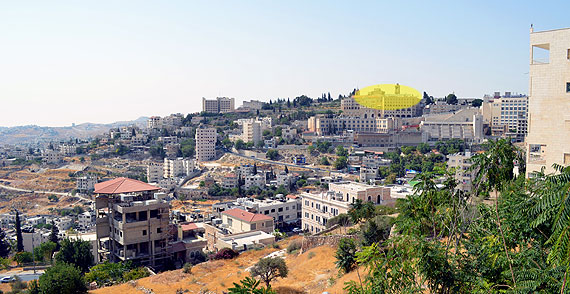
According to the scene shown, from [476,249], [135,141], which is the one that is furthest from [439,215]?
[135,141]

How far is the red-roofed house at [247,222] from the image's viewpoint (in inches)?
948

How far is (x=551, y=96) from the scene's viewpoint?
859 cm

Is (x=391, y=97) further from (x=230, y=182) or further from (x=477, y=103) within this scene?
(x=230, y=182)

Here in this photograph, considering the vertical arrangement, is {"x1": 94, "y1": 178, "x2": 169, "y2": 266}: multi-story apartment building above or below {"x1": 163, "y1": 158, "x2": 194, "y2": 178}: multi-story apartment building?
above

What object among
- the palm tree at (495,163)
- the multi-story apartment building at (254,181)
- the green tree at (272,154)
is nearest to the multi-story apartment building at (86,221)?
the multi-story apartment building at (254,181)

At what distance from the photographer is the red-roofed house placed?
24078mm

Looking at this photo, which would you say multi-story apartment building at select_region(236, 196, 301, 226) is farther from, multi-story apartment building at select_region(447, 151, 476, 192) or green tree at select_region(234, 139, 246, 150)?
green tree at select_region(234, 139, 246, 150)

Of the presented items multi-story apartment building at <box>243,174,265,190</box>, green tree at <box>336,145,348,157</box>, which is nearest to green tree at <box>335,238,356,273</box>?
multi-story apartment building at <box>243,174,265,190</box>

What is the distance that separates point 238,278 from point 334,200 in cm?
1217

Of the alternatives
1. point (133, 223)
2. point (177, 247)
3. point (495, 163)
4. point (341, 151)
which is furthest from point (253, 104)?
point (495, 163)

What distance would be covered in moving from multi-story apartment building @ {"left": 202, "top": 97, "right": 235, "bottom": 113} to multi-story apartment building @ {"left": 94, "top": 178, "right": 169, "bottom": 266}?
258ft

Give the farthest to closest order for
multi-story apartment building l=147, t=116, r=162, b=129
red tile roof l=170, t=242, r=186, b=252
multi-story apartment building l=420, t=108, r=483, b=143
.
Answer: multi-story apartment building l=147, t=116, r=162, b=129
multi-story apartment building l=420, t=108, r=483, b=143
red tile roof l=170, t=242, r=186, b=252

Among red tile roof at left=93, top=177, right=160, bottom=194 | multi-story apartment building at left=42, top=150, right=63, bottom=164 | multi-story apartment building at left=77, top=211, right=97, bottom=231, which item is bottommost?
multi-story apartment building at left=77, top=211, right=97, bottom=231

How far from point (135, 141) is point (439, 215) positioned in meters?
76.4
